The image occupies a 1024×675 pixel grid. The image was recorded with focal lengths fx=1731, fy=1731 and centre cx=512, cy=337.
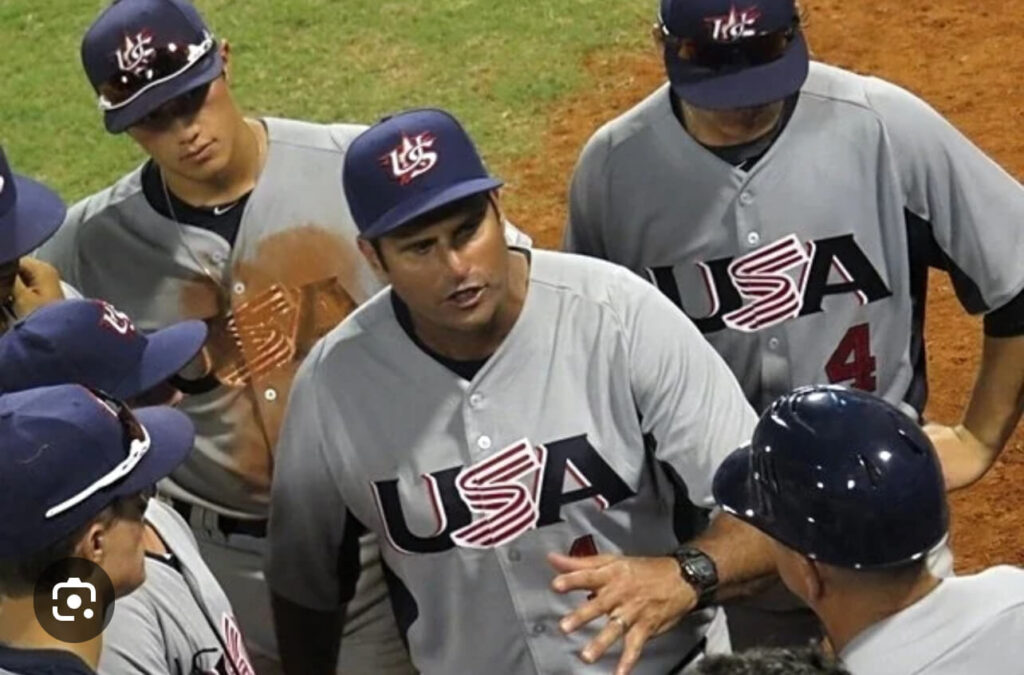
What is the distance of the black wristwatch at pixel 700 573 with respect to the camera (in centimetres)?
289

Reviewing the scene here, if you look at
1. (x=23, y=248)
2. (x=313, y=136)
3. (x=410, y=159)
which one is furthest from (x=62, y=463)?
(x=313, y=136)

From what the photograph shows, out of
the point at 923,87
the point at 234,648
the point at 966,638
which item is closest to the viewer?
the point at 966,638

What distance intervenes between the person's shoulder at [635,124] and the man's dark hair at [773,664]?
1.61 metres

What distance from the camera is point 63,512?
245 centimetres

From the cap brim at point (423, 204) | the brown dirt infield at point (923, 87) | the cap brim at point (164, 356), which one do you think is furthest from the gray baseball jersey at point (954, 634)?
the brown dirt infield at point (923, 87)

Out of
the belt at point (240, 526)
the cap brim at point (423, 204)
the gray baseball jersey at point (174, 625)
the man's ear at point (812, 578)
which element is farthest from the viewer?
the belt at point (240, 526)

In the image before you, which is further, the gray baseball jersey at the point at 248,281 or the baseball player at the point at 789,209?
the gray baseball jersey at the point at 248,281

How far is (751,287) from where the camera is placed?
136 inches

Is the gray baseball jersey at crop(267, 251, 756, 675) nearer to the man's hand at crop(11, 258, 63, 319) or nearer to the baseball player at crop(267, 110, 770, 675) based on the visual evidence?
the baseball player at crop(267, 110, 770, 675)

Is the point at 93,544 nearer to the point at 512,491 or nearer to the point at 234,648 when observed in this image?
the point at 234,648

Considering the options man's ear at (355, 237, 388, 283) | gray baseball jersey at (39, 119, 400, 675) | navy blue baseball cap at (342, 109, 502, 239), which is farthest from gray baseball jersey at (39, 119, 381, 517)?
navy blue baseball cap at (342, 109, 502, 239)

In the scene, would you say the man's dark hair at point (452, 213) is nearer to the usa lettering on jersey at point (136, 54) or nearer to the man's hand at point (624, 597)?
the man's hand at point (624, 597)

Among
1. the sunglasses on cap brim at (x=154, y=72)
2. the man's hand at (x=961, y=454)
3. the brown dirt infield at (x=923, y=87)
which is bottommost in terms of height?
the brown dirt infield at (x=923, y=87)

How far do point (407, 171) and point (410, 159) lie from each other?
21 millimetres
